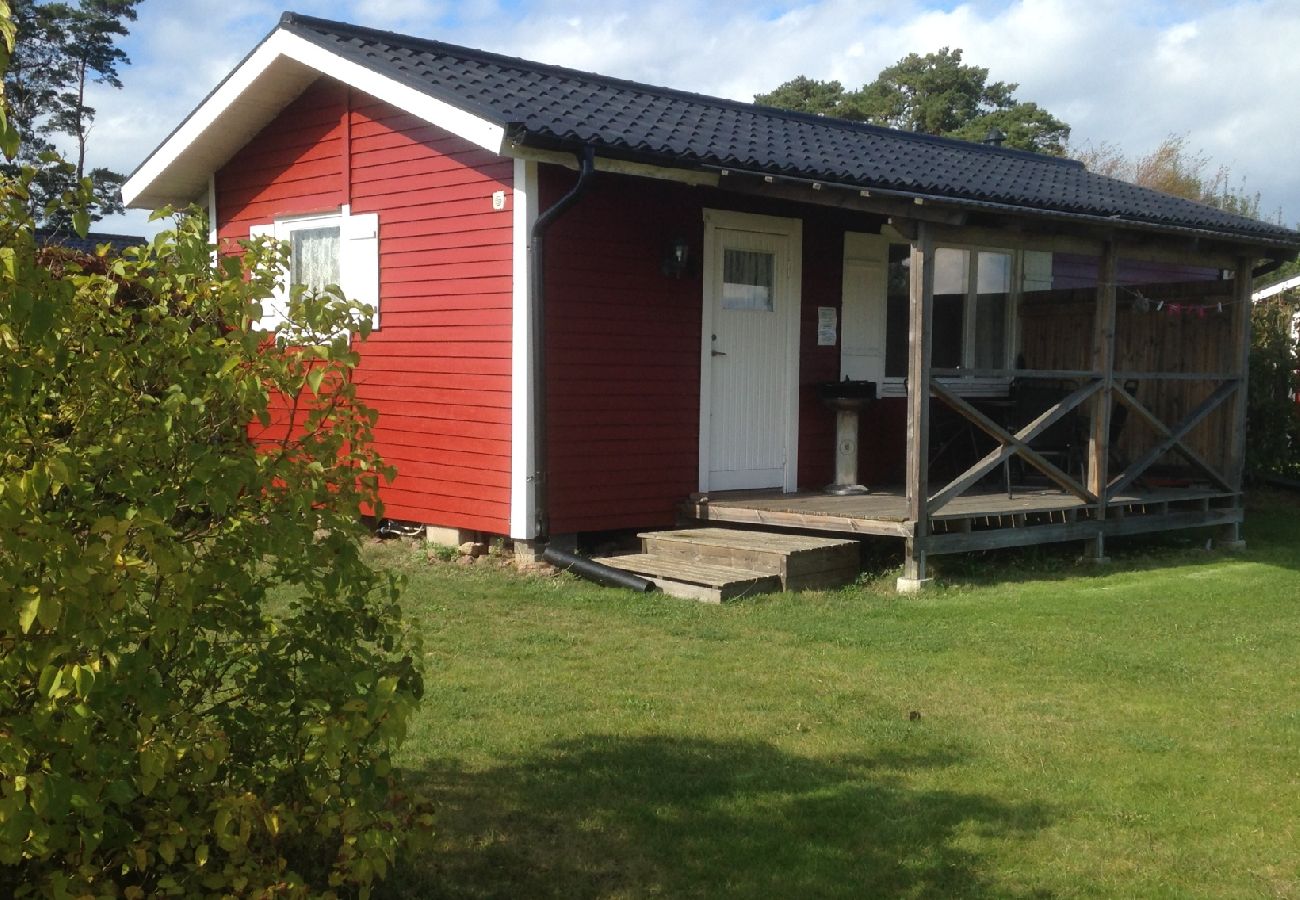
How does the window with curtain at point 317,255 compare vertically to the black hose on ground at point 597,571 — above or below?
above

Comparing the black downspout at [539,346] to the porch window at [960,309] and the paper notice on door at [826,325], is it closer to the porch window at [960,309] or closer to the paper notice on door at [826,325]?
the paper notice on door at [826,325]

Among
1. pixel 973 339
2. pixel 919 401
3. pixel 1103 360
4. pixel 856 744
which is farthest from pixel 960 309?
pixel 856 744

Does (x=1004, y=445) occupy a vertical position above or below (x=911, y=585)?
above

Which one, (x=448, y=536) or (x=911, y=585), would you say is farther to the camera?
(x=448, y=536)

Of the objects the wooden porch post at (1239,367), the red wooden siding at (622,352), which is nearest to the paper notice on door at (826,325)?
the red wooden siding at (622,352)

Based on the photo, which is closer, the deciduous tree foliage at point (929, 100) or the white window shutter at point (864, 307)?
the white window shutter at point (864, 307)

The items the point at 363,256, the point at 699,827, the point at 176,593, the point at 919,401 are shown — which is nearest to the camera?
the point at 176,593

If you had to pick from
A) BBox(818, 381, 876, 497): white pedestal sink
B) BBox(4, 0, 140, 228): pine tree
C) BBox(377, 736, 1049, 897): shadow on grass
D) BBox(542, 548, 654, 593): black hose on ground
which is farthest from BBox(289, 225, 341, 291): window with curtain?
BBox(4, 0, 140, 228): pine tree

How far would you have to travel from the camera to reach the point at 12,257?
224cm

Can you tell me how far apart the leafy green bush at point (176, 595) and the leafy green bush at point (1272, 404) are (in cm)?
1217

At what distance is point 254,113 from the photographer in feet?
33.4

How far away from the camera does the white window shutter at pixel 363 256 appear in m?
9.57

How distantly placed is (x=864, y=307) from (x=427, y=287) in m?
3.70

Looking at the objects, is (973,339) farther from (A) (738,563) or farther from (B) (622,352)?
(A) (738,563)
